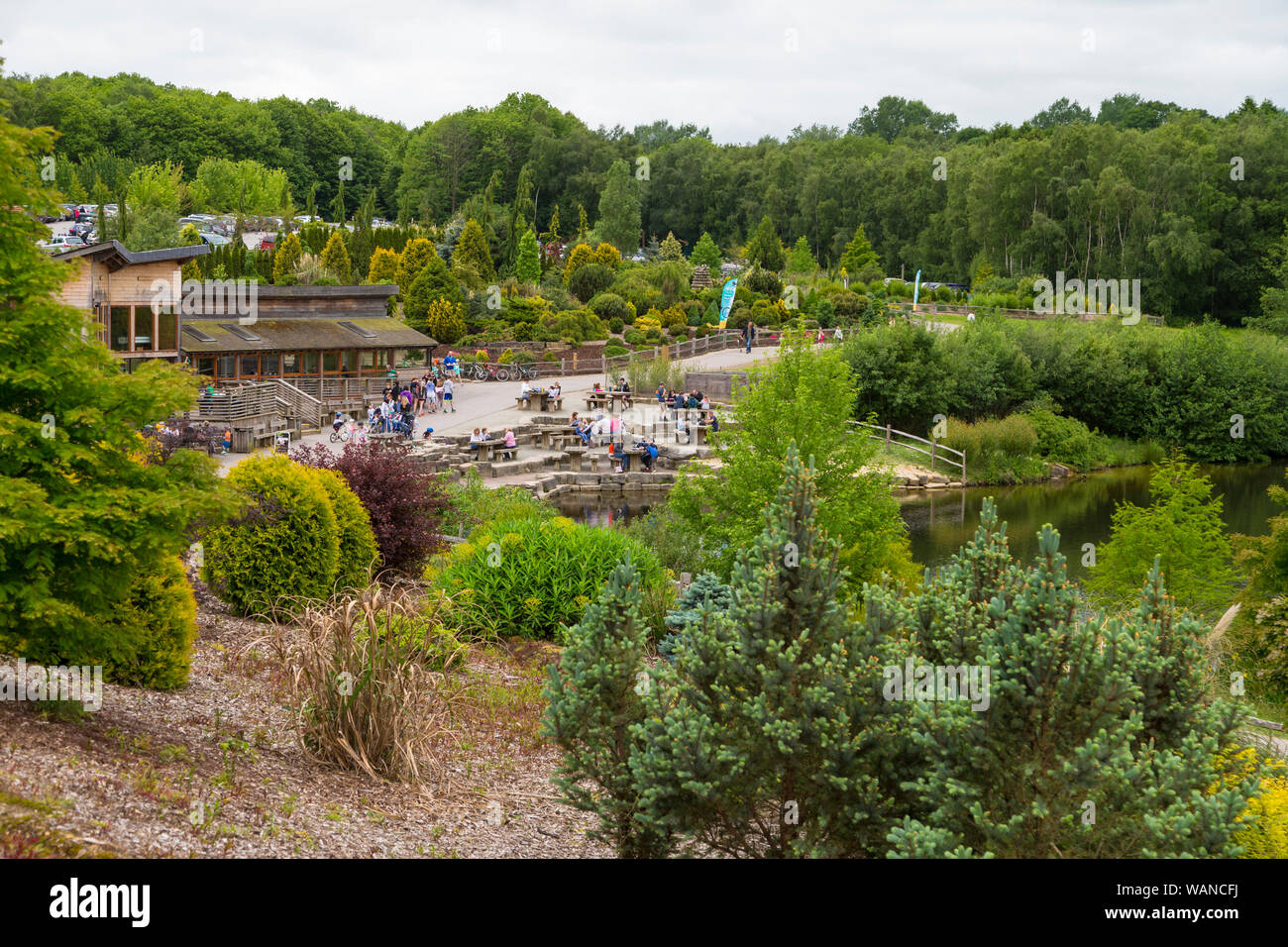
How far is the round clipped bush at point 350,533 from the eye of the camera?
1382 cm

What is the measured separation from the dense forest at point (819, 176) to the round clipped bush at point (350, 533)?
4437 centimetres

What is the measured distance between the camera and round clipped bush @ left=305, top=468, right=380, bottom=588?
1382cm

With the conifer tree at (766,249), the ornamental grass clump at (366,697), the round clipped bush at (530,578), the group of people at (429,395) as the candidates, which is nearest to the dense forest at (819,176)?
the conifer tree at (766,249)

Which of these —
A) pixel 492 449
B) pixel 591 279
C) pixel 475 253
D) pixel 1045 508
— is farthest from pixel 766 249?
pixel 492 449

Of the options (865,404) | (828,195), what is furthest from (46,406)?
(828,195)

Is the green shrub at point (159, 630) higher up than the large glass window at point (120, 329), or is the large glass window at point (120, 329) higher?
the large glass window at point (120, 329)

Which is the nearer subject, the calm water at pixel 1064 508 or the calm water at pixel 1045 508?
the calm water at pixel 1045 508

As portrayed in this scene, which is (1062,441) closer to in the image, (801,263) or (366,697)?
(366,697)

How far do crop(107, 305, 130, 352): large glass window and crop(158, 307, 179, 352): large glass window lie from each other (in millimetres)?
929

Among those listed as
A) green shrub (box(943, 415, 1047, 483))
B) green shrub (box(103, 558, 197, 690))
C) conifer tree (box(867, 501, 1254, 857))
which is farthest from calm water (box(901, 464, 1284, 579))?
conifer tree (box(867, 501, 1254, 857))

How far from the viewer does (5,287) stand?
746 centimetres

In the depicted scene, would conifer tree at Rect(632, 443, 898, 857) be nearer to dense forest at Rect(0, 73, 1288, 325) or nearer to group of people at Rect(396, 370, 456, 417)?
group of people at Rect(396, 370, 456, 417)

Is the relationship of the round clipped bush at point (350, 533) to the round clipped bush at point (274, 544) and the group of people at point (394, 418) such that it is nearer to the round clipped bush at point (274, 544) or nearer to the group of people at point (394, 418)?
the round clipped bush at point (274, 544)
